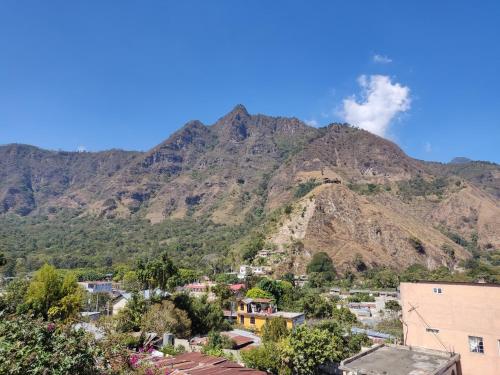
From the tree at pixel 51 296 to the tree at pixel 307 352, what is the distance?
19.1m

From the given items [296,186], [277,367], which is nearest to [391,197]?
[296,186]

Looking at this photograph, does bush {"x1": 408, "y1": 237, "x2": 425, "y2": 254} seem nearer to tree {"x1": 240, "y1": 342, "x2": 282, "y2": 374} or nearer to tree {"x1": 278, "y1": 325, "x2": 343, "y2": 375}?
tree {"x1": 278, "y1": 325, "x2": 343, "y2": 375}

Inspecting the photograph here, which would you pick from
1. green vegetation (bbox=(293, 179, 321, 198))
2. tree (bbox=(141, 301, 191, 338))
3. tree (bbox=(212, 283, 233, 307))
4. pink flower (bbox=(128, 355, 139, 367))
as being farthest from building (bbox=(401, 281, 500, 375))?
green vegetation (bbox=(293, 179, 321, 198))

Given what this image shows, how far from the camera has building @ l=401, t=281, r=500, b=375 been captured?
13656 millimetres

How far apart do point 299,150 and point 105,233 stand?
91522 millimetres

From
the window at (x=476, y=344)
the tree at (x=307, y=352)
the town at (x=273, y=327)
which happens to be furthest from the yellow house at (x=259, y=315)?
the window at (x=476, y=344)

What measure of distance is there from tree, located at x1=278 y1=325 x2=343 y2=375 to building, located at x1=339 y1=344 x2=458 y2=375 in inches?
385

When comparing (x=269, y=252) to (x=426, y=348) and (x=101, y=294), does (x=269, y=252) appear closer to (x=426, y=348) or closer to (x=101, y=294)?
(x=101, y=294)

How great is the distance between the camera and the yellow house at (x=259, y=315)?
38.6 m

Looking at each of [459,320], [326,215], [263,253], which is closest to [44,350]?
[459,320]

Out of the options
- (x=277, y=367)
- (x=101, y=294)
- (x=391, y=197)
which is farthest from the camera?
(x=391, y=197)

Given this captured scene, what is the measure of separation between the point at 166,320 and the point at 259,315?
12.6m

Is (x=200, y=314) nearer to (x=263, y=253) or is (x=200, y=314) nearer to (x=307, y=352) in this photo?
(x=307, y=352)

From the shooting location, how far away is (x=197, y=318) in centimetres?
3862
